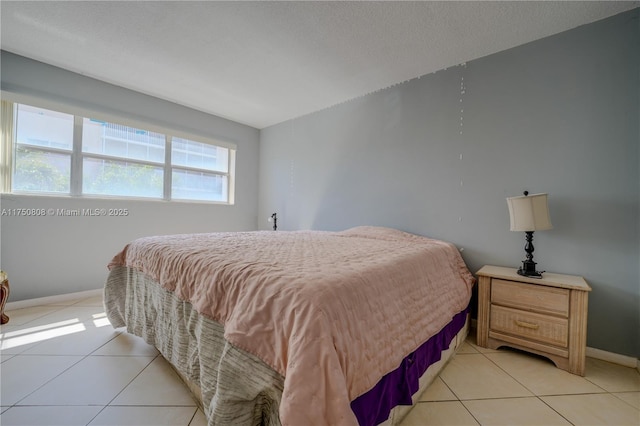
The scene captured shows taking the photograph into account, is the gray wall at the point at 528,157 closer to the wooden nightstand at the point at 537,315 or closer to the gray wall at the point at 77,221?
the wooden nightstand at the point at 537,315

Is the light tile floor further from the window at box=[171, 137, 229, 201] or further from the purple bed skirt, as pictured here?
the window at box=[171, 137, 229, 201]

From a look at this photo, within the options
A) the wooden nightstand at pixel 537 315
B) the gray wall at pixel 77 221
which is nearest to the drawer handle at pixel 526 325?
the wooden nightstand at pixel 537 315

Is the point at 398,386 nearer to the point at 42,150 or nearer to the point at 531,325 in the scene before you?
the point at 531,325

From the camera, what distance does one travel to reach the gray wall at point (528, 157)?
1.71 meters

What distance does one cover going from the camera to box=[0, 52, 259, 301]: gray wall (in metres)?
2.42

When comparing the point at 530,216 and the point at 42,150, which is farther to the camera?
the point at 42,150

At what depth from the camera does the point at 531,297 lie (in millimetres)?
1692

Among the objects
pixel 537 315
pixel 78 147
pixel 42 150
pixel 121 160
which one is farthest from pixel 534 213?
pixel 42 150

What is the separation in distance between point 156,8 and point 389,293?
2.39 metres

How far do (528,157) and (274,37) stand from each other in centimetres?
224

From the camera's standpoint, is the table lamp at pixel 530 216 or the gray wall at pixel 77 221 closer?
the table lamp at pixel 530 216

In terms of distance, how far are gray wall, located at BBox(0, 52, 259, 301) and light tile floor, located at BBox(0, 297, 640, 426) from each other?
2.77ft

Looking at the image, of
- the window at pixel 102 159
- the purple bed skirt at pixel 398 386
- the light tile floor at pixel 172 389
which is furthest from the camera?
the window at pixel 102 159

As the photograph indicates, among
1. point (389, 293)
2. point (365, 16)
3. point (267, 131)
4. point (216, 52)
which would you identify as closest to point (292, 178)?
point (267, 131)
